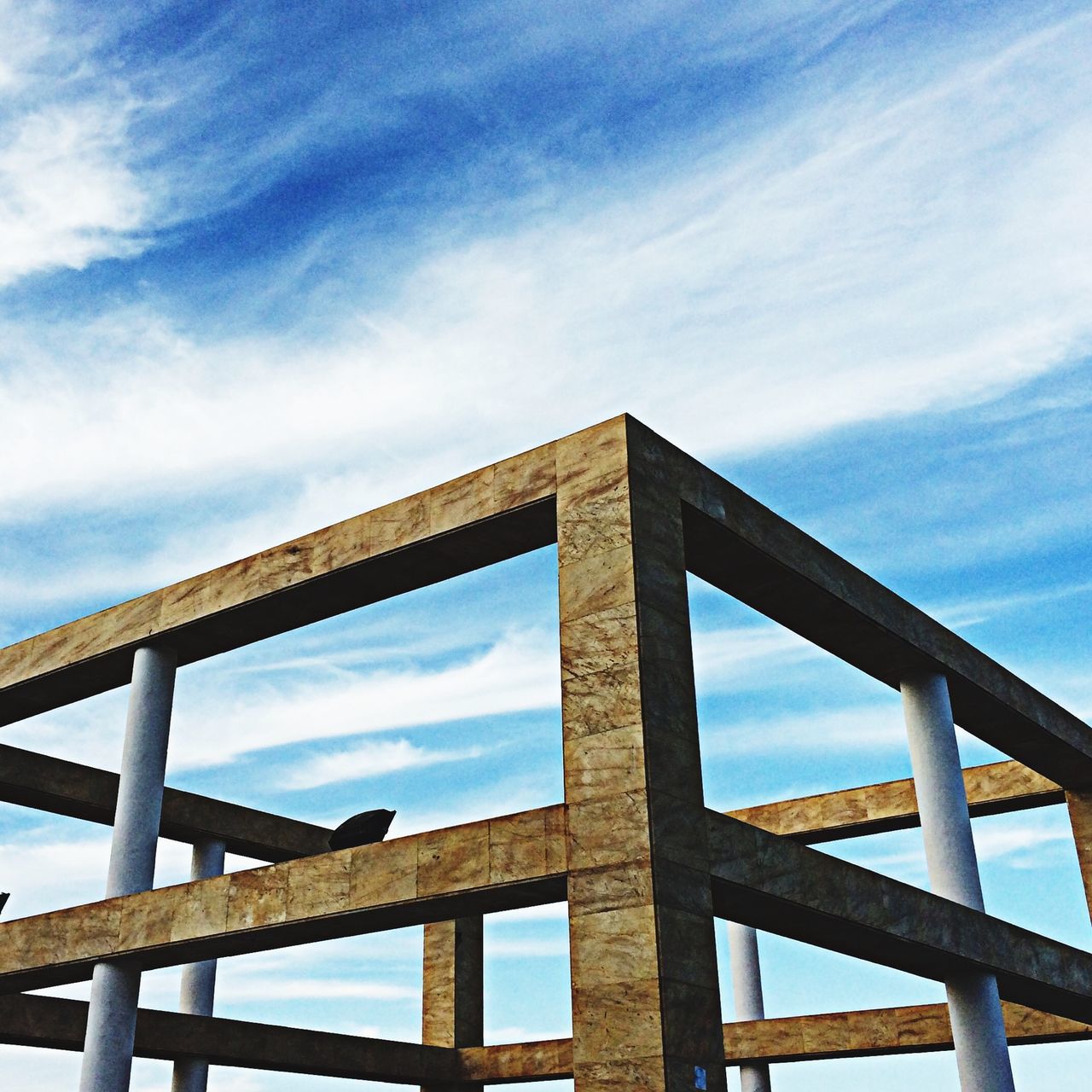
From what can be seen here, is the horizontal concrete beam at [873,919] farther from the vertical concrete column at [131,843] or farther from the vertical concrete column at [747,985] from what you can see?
the vertical concrete column at [131,843]

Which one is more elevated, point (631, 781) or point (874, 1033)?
point (631, 781)

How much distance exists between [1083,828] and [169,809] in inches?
700

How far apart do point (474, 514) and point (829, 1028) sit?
14.3 meters

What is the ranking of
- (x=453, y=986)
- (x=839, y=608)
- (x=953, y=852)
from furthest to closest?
(x=453, y=986), (x=953, y=852), (x=839, y=608)

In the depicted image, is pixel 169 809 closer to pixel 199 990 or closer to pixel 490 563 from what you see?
pixel 199 990

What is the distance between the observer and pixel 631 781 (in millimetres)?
13320

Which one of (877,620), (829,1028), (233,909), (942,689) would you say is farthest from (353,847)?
(829,1028)

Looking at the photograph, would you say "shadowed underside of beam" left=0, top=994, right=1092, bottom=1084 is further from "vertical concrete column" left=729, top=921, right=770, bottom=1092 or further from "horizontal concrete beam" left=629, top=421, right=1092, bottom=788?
"horizontal concrete beam" left=629, top=421, right=1092, bottom=788

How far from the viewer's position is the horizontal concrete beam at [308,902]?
1427cm

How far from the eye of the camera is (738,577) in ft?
57.4

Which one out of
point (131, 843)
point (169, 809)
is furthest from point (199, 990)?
point (131, 843)

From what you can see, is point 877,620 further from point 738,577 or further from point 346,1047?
point 346,1047

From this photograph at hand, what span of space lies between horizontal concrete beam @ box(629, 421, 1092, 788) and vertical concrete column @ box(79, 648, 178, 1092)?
8416mm

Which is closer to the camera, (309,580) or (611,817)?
(611,817)
